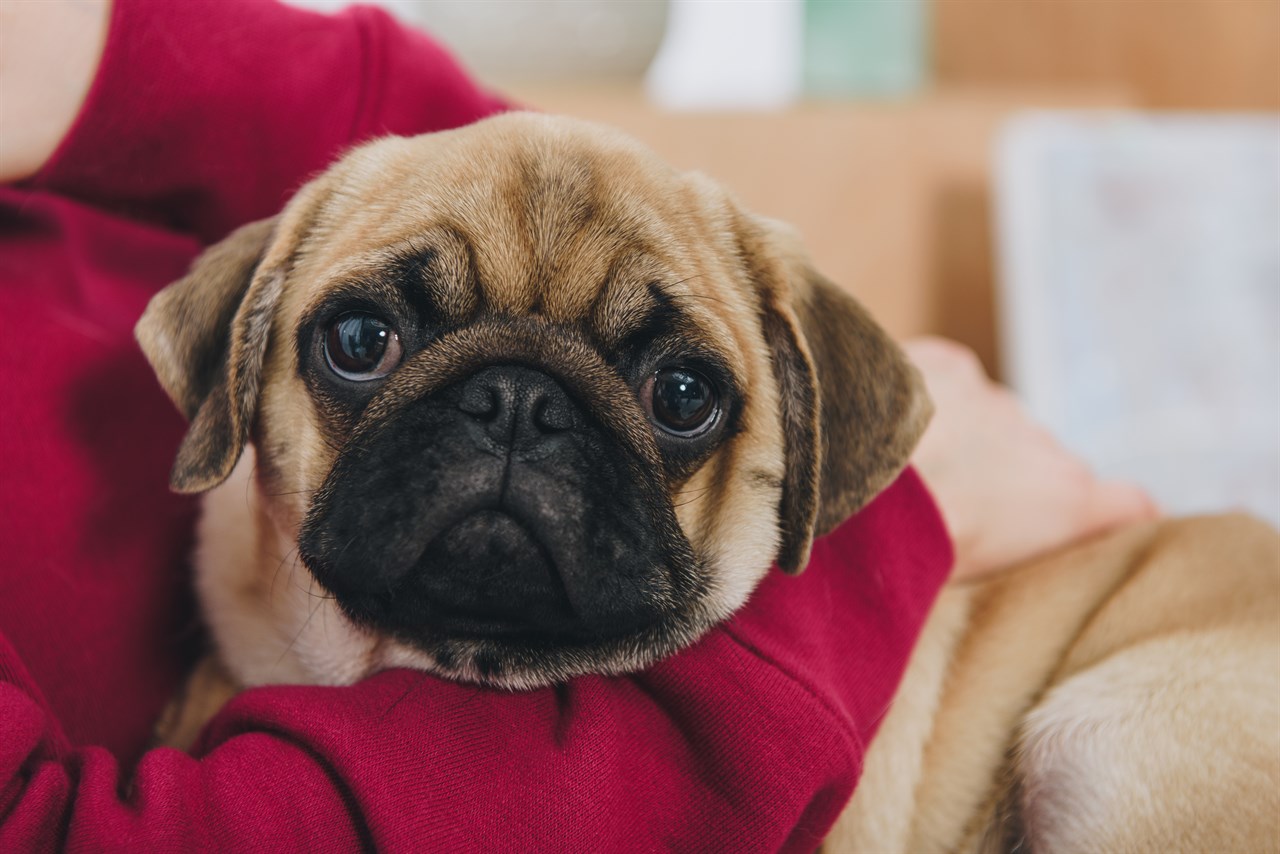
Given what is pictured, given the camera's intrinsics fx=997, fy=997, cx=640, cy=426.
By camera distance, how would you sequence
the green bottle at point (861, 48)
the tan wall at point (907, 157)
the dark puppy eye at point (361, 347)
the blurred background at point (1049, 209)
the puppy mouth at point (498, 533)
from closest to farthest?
the puppy mouth at point (498, 533) < the dark puppy eye at point (361, 347) < the blurred background at point (1049, 209) < the tan wall at point (907, 157) < the green bottle at point (861, 48)

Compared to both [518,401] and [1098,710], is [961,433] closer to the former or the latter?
[1098,710]

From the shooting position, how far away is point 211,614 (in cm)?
201

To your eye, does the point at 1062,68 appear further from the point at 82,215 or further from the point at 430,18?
the point at 82,215

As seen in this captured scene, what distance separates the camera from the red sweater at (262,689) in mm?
1374

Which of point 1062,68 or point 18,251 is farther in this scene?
point 1062,68

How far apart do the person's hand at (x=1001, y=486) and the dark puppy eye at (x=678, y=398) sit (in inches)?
33.1

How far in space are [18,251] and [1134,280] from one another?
13.9 ft

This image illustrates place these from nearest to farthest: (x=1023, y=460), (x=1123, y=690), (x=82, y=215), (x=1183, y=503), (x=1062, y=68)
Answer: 1. (x=1123, y=690)
2. (x=82, y=215)
3. (x=1023, y=460)
4. (x=1183, y=503)
5. (x=1062, y=68)

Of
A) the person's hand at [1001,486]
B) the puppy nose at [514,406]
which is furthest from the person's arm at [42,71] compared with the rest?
the person's hand at [1001,486]

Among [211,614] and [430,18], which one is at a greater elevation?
[430,18]

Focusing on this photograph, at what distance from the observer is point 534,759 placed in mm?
1490

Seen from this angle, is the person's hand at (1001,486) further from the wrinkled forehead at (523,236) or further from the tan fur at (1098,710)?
the wrinkled forehead at (523,236)

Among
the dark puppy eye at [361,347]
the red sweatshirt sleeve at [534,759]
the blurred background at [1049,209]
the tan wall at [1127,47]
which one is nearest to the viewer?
the red sweatshirt sleeve at [534,759]

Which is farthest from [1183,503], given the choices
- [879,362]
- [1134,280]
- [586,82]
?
[586,82]
